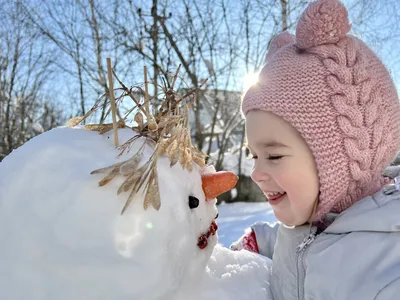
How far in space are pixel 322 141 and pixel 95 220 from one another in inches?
20.0

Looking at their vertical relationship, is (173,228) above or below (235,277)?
above

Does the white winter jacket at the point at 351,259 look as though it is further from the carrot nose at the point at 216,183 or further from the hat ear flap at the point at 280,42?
the hat ear flap at the point at 280,42

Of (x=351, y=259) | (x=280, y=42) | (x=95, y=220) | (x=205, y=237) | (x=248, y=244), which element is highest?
(x=280, y=42)

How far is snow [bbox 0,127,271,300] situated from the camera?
0.55 meters

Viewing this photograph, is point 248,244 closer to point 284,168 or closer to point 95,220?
point 284,168

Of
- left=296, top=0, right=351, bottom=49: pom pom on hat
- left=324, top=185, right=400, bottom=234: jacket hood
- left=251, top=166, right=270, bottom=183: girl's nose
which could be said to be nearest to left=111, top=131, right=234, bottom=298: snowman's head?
left=251, top=166, right=270, bottom=183: girl's nose

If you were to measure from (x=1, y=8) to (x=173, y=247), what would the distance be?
245 inches

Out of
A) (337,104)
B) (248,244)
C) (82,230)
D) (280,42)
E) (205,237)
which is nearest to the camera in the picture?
(82,230)

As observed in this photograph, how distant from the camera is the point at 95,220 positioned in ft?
1.83

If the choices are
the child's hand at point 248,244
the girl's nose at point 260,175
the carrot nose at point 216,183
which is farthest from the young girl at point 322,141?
the child's hand at point 248,244

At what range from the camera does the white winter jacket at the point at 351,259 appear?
0.68 metres

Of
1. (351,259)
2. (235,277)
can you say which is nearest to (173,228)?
(235,277)

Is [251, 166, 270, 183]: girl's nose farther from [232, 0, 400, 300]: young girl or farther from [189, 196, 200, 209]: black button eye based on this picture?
[189, 196, 200, 209]: black button eye

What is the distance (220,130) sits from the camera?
20.4ft
